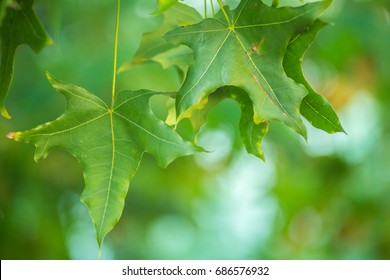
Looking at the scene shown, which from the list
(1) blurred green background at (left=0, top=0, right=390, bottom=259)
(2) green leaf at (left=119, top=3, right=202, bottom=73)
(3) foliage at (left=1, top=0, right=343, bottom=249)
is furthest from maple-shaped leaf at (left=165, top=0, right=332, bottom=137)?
(1) blurred green background at (left=0, top=0, right=390, bottom=259)

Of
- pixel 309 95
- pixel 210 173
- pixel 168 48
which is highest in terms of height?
pixel 309 95

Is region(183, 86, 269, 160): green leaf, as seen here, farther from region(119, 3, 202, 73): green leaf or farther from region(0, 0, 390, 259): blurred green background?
region(0, 0, 390, 259): blurred green background

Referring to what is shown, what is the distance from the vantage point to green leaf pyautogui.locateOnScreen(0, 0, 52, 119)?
106 centimetres

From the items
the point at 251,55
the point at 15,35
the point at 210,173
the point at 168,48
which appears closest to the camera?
the point at 251,55

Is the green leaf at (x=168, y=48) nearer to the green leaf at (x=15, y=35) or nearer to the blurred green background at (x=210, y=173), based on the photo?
the green leaf at (x=15, y=35)

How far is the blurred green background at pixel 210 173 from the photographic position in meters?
2.82

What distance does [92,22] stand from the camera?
9.94ft

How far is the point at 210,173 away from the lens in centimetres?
365

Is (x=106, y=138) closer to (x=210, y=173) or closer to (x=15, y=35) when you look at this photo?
(x=15, y=35)

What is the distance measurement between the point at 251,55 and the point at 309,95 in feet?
0.37

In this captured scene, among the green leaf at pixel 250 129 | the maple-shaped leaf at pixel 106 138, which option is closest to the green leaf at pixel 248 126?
the green leaf at pixel 250 129

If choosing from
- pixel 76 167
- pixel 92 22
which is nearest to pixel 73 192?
pixel 76 167

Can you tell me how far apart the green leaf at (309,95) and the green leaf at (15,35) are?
0.46 meters

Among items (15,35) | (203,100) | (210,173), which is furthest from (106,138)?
(210,173)
